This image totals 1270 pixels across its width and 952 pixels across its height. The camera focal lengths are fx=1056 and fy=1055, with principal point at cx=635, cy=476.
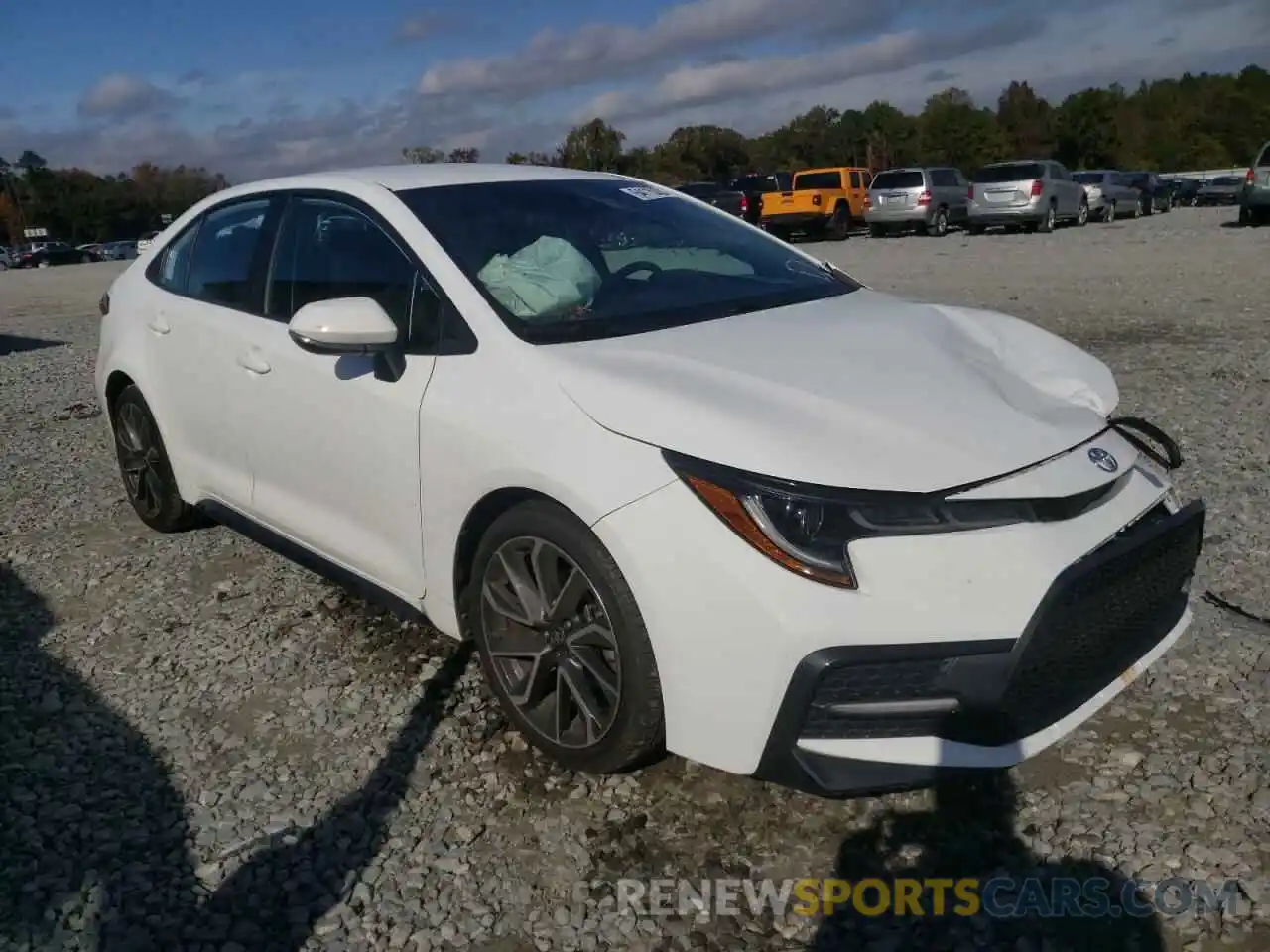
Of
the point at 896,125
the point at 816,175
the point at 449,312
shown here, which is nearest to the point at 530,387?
the point at 449,312

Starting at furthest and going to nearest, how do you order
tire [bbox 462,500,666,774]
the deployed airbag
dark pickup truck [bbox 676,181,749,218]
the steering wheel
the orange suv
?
the orange suv, dark pickup truck [bbox 676,181,749,218], the steering wheel, the deployed airbag, tire [bbox 462,500,666,774]

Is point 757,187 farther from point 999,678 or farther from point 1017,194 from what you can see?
point 999,678

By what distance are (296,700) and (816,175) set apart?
85.4 ft

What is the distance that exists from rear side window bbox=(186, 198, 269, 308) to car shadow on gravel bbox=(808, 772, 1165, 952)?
2.93 m

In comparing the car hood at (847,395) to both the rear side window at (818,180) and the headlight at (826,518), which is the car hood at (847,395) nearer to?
the headlight at (826,518)

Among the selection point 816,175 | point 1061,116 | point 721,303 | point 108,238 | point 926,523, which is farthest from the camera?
point 108,238

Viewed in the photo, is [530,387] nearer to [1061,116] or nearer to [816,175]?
[816,175]

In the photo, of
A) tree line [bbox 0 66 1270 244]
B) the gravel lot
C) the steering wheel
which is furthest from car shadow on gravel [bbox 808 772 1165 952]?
tree line [bbox 0 66 1270 244]

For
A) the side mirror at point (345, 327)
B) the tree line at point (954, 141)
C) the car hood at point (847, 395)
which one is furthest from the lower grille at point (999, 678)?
the tree line at point (954, 141)

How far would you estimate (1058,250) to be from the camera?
61.6 ft

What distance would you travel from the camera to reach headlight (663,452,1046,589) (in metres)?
2.30

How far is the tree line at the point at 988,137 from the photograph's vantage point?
61125 millimetres

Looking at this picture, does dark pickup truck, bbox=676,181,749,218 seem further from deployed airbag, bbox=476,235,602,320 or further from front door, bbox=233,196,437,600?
deployed airbag, bbox=476,235,602,320

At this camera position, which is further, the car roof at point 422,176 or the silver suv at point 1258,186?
the silver suv at point 1258,186
